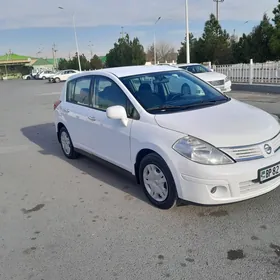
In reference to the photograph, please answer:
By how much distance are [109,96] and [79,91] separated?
1092 millimetres

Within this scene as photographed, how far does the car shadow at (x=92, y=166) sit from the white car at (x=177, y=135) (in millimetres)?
236

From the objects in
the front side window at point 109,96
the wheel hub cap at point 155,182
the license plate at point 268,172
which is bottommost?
the wheel hub cap at point 155,182

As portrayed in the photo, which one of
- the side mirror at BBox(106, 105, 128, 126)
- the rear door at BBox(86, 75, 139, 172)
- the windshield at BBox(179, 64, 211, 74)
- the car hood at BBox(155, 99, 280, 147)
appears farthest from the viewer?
the windshield at BBox(179, 64, 211, 74)

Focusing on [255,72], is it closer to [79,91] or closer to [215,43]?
[215,43]

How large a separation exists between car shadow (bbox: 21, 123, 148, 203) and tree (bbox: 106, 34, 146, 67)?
35.6m

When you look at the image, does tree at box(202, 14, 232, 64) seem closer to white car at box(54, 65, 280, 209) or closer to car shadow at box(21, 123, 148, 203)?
car shadow at box(21, 123, 148, 203)

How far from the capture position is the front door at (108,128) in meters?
3.91

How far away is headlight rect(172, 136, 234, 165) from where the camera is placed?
118 inches

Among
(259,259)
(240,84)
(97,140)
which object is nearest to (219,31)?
(240,84)

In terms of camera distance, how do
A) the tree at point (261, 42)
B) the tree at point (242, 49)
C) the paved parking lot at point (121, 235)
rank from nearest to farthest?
1. the paved parking lot at point (121, 235)
2. the tree at point (261, 42)
3. the tree at point (242, 49)

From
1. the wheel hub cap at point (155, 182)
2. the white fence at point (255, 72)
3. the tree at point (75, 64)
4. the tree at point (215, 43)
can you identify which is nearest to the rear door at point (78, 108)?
the wheel hub cap at point (155, 182)

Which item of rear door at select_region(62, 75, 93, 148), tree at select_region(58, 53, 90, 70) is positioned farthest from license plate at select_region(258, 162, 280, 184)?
tree at select_region(58, 53, 90, 70)

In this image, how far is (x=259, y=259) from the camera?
2.59 meters

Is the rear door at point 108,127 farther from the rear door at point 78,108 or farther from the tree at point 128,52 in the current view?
the tree at point 128,52
